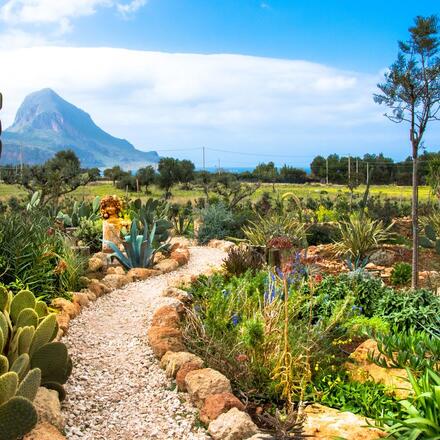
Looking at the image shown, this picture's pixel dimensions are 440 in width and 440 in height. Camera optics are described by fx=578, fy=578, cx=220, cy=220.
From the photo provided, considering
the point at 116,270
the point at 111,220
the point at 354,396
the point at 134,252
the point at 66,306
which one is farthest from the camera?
the point at 111,220

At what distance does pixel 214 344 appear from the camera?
191 inches

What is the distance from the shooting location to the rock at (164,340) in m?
5.17

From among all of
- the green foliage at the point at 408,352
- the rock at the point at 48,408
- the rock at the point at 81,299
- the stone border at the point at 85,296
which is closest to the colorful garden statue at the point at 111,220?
the stone border at the point at 85,296

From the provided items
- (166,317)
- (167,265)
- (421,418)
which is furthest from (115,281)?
(421,418)

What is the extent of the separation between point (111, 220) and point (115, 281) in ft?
9.89

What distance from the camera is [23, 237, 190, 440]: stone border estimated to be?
139 inches

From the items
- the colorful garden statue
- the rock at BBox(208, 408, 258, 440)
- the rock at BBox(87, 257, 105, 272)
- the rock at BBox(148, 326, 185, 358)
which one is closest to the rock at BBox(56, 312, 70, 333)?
the rock at BBox(148, 326, 185, 358)

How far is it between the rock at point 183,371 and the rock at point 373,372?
1.22 m

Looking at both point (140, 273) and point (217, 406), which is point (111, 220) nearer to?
point (140, 273)

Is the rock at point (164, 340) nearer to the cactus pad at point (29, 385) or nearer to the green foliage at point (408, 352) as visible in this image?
the green foliage at point (408, 352)

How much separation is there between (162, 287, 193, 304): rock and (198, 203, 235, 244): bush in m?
5.46

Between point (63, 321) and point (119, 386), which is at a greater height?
point (63, 321)

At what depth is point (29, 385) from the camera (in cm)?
333

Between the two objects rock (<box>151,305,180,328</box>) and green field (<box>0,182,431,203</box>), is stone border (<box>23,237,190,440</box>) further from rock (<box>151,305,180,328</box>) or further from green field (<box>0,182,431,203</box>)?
green field (<box>0,182,431,203</box>)
